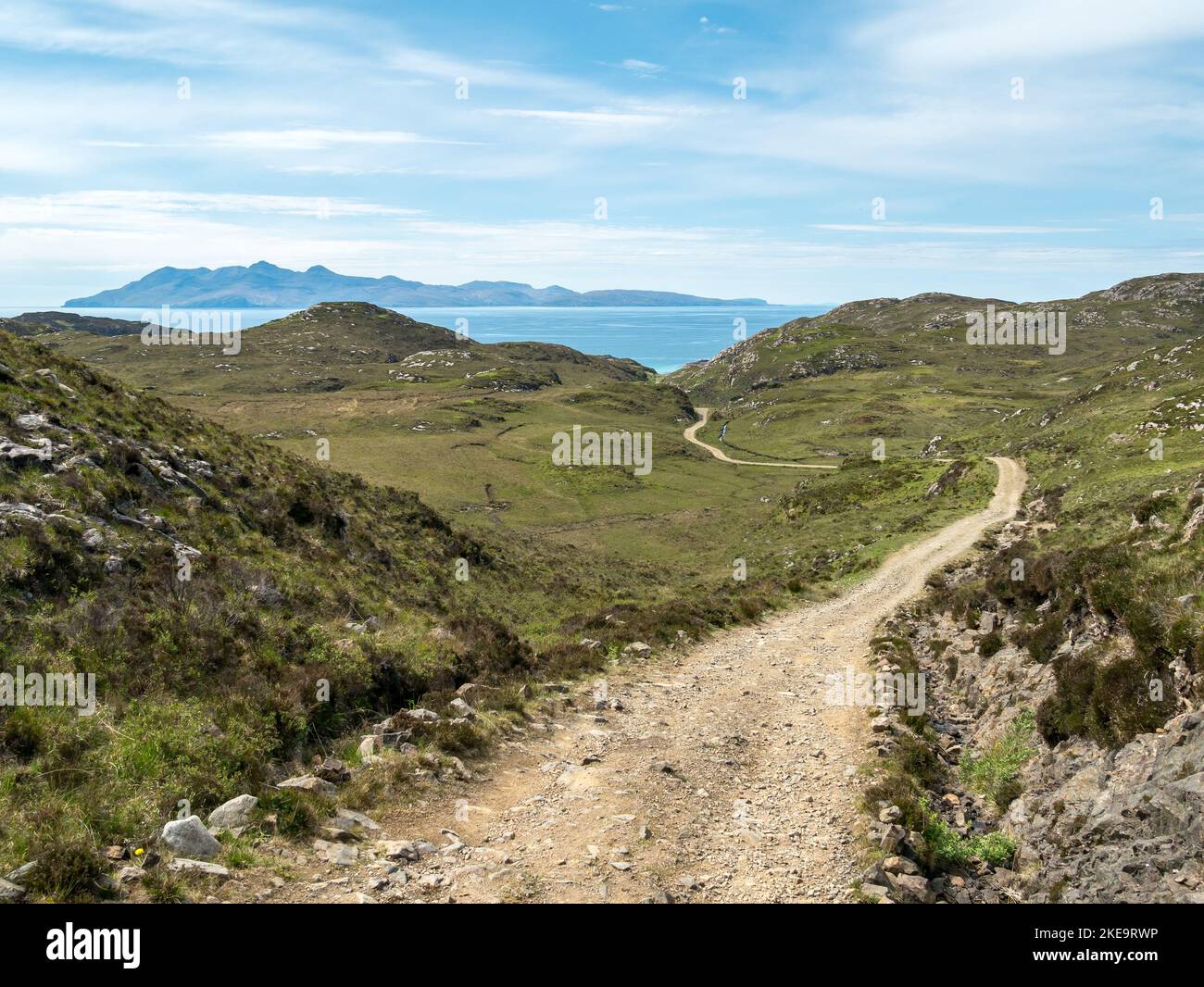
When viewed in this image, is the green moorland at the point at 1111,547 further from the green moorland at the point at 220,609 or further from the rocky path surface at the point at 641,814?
the green moorland at the point at 220,609

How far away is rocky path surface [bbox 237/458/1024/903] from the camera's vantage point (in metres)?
8.95

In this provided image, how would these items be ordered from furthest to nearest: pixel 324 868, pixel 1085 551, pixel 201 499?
pixel 201 499
pixel 1085 551
pixel 324 868

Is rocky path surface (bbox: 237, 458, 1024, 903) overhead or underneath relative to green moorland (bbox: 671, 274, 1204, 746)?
underneath

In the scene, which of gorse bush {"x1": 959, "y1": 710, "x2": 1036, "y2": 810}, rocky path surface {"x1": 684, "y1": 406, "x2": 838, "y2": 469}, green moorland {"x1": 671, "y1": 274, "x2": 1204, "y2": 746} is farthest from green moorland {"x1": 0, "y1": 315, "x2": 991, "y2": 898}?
rocky path surface {"x1": 684, "y1": 406, "x2": 838, "y2": 469}

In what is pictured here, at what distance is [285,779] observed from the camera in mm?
11031

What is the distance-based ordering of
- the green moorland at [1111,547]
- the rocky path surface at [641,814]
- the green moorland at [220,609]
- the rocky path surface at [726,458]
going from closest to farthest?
the rocky path surface at [641,814] → the green moorland at [220,609] → the green moorland at [1111,547] → the rocky path surface at [726,458]

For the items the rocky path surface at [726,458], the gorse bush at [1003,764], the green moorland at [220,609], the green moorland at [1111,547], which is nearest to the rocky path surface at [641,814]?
the green moorland at [220,609]

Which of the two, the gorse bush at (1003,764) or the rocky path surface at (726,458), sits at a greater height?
the rocky path surface at (726,458)

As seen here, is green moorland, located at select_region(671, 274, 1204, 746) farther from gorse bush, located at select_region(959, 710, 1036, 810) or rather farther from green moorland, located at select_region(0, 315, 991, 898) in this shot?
green moorland, located at select_region(0, 315, 991, 898)

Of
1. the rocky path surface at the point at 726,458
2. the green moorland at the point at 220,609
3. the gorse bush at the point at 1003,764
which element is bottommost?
the gorse bush at the point at 1003,764

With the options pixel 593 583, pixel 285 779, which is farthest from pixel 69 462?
pixel 593 583

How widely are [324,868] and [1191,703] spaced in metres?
12.5

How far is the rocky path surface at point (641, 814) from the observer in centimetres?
895
